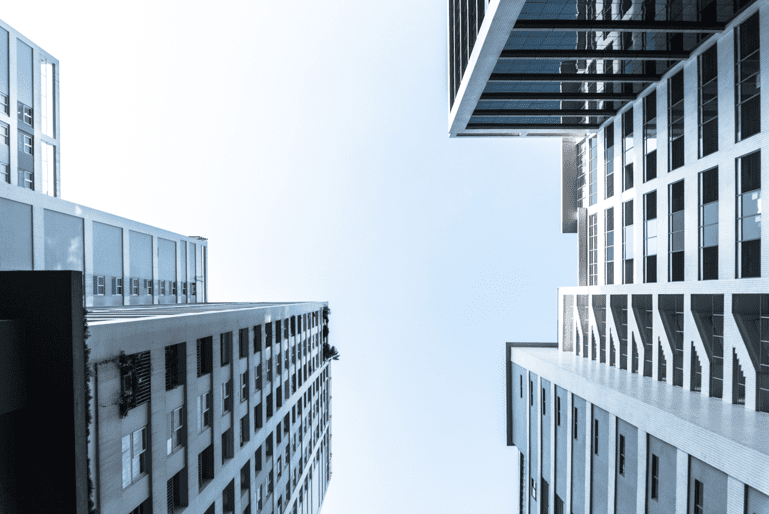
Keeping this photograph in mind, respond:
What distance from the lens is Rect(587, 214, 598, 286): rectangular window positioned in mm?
40500

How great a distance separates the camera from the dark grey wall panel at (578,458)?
3150cm

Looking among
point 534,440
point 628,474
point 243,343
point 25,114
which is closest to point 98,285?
point 25,114

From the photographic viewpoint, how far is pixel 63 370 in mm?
11727

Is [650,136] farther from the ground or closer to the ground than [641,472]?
farther from the ground

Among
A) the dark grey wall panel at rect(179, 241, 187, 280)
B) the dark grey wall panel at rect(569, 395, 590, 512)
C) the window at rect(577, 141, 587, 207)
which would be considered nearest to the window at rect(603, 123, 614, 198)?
the window at rect(577, 141, 587, 207)

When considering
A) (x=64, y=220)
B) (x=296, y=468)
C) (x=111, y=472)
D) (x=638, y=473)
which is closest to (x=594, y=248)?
(x=638, y=473)

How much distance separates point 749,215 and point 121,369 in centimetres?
3013

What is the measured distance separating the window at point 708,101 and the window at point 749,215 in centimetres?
290

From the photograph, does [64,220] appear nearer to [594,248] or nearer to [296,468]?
[296,468]

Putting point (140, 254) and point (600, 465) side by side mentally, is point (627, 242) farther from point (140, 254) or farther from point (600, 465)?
point (140, 254)

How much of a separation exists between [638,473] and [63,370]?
28.6 m

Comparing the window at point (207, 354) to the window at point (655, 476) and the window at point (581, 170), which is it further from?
the window at point (581, 170)

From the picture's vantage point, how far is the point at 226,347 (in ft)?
81.1

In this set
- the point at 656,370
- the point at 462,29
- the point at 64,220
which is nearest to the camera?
the point at 656,370
